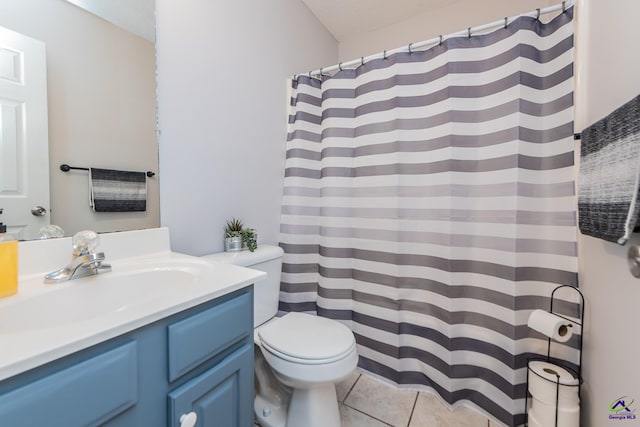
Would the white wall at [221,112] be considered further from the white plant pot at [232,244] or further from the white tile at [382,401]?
the white tile at [382,401]

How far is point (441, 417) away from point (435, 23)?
2411mm

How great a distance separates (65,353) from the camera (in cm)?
45

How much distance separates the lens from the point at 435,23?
6.20 feet

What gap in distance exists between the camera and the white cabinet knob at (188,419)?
2.08 feet

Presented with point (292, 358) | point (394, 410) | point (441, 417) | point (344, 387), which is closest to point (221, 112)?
point (292, 358)

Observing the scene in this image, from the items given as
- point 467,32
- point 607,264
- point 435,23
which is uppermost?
point 435,23

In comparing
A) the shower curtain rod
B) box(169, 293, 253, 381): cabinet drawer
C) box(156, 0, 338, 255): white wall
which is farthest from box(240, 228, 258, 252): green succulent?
the shower curtain rod

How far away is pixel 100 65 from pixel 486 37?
160 cm

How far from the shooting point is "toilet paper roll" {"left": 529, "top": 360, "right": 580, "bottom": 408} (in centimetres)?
98

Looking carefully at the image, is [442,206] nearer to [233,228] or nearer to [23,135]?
[233,228]

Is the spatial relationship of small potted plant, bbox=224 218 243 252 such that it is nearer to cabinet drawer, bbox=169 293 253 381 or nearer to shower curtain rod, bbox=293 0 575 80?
cabinet drawer, bbox=169 293 253 381

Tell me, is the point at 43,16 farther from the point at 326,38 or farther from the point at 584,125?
the point at 584,125

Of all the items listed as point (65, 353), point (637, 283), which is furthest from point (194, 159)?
point (637, 283)

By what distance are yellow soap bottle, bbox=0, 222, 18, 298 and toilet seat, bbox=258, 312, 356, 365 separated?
790 mm
